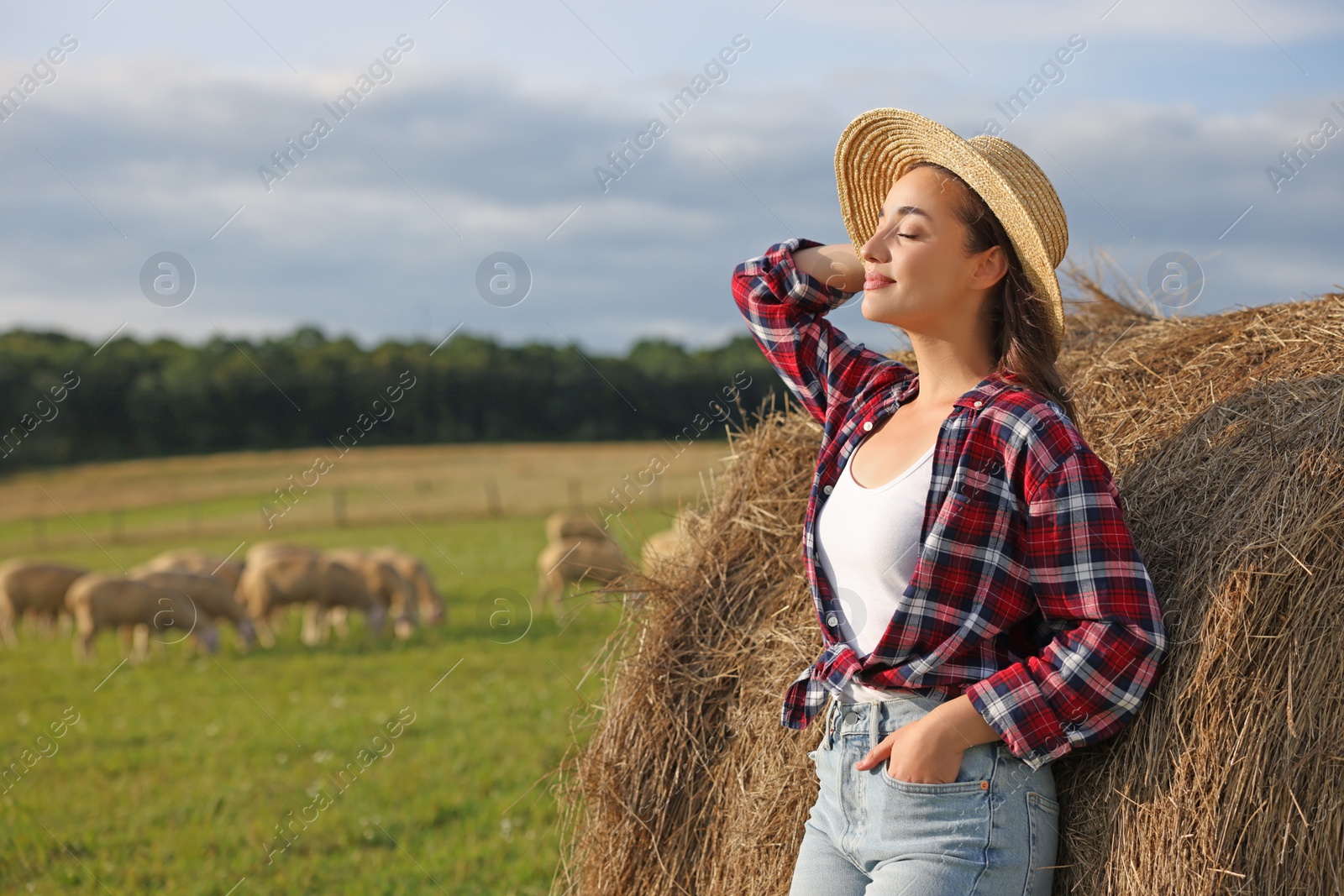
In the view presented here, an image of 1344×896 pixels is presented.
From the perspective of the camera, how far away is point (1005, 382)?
7.27ft

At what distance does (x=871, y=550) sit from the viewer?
2213 mm

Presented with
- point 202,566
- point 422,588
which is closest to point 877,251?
point 422,588

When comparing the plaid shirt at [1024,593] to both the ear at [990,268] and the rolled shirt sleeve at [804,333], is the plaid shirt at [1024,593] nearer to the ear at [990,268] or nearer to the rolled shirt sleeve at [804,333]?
the ear at [990,268]

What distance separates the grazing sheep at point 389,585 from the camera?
14.1 m

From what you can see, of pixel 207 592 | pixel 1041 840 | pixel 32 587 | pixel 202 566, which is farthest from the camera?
pixel 202 566

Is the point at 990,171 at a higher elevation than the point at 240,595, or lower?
higher

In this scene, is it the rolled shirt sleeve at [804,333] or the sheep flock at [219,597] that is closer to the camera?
the rolled shirt sleeve at [804,333]

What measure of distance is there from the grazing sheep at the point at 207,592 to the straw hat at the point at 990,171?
11860 millimetres

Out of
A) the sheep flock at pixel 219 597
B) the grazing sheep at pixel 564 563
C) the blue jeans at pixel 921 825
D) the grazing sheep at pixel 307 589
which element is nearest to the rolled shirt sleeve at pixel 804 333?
the blue jeans at pixel 921 825

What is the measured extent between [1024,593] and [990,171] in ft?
2.95

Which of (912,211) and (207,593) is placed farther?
(207,593)

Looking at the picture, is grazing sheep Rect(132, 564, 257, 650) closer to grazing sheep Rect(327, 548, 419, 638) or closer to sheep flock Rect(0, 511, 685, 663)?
sheep flock Rect(0, 511, 685, 663)

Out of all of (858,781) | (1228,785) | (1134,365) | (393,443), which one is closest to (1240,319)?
(1134,365)

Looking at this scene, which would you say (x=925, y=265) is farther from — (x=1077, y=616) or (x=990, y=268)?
(x=1077, y=616)
